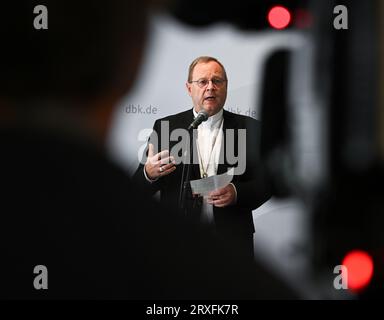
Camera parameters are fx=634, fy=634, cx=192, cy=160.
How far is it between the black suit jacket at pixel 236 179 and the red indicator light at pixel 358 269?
1.19ft

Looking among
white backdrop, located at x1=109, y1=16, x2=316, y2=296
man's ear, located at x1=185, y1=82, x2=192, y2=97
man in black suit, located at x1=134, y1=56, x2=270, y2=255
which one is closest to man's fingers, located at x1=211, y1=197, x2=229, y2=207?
man in black suit, located at x1=134, y1=56, x2=270, y2=255

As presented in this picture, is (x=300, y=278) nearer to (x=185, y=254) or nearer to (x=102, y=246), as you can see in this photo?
(x=102, y=246)

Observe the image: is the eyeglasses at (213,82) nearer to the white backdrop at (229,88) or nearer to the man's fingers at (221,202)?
the white backdrop at (229,88)

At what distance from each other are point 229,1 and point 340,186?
72cm

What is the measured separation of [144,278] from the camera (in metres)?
2.07

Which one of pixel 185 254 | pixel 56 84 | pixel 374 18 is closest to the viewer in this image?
pixel 185 254

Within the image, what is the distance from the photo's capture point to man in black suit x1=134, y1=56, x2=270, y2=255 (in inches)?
82.4

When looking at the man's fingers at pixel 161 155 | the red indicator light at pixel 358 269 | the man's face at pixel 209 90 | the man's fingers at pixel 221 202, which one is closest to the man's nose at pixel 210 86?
the man's face at pixel 209 90

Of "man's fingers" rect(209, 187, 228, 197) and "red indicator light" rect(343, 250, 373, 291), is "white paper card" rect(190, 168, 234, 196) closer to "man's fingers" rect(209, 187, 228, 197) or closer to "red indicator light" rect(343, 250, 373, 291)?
"man's fingers" rect(209, 187, 228, 197)

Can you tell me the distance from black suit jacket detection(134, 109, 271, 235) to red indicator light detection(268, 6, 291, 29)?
0.33 m

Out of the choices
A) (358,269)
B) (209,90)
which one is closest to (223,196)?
(209,90)

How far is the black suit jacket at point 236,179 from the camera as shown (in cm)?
209
